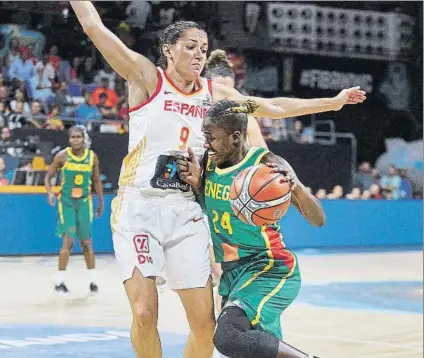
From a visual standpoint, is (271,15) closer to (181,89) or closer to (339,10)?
(339,10)

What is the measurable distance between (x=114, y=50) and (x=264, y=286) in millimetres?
1450

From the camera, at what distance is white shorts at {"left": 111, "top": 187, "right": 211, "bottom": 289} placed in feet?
15.2

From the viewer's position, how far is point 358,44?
22359 millimetres

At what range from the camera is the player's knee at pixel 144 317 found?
4547 millimetres

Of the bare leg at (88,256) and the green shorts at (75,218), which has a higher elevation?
the green shorts at (75,218)

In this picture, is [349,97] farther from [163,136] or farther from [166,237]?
[166,237]

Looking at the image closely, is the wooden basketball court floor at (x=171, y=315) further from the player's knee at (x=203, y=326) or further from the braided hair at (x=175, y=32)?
the braided hair at (x=175, y=32)

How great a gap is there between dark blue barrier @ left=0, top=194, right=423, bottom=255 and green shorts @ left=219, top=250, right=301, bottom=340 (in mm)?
8894

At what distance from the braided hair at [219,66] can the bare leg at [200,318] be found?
2071mm

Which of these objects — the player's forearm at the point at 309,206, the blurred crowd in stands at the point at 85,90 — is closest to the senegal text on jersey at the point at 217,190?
the player's forearm at the point at 309,206

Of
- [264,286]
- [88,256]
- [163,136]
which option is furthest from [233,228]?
[88,256]

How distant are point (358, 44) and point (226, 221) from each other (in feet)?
61.5

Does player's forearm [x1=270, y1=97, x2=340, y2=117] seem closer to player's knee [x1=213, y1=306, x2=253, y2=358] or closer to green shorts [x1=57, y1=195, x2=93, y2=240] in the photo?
player's knee [x1=213, y1=306, x2=253, y2=358]

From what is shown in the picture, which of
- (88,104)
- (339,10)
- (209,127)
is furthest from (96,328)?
(339,10)
